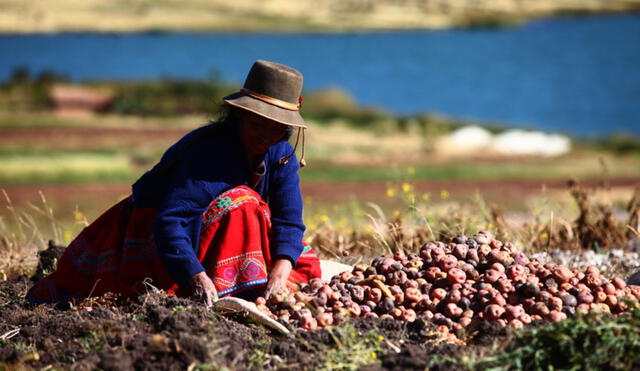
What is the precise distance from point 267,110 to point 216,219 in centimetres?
59

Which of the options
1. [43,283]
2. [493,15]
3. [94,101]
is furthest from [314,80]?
[43,283]

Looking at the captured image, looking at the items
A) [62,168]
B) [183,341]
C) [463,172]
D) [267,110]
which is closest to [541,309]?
[267,110]

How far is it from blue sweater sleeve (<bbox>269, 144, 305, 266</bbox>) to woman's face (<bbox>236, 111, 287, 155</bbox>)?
20 centimetres

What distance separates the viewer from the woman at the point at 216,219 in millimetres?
4043

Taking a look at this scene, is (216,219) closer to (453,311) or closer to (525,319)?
(453,311)

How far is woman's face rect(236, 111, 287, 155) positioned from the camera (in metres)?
4.08

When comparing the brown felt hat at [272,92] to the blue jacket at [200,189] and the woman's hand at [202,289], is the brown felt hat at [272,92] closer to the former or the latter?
the blue jacket at [200,189]

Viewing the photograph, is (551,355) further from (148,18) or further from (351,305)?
(148,18)

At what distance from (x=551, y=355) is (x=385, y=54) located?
176ft

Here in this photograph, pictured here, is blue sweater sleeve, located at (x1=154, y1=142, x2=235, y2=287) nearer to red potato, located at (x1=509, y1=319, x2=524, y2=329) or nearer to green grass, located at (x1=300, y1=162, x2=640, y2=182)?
red potato, located at (x1=509, y1=319, x2=524, y2=329)

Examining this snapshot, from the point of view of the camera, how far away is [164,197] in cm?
421

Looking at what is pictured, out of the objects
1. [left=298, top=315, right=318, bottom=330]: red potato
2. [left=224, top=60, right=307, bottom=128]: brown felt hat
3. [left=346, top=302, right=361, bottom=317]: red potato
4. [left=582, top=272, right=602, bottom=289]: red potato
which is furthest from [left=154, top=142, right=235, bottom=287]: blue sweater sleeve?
[left=582, top=272, right=602, bottom=289]: red potato

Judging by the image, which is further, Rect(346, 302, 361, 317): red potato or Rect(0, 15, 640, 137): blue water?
Rect(0, 15, 640, 137): blue water

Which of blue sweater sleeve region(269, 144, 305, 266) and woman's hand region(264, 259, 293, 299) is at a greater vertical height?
blue sweater sleeve region(269, 144, 305, 266)
